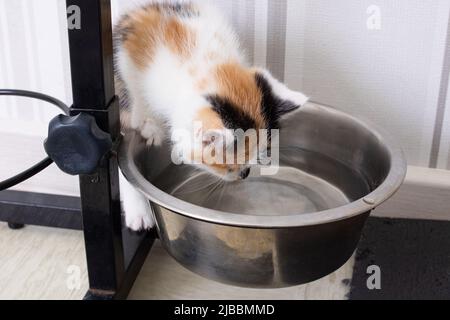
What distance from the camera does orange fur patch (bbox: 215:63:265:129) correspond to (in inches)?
36.3

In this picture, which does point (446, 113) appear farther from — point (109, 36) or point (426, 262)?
point (109, 36)

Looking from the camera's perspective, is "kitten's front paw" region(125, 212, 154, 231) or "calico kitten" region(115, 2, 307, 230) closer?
"calico kitten" region(115, 2, 307, 230)

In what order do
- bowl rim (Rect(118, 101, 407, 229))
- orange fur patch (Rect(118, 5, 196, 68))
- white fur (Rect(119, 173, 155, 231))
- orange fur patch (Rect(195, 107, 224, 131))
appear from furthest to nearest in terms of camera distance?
1. white fur (Rect(119, 173, 155, 231))
2. orange fur patch (Rect(118, 5, 196, 68))
3. orange fur patch (Rect(195, 107, 224, 131))
4. bowl rim (Rect(118, 101, 407, 229))

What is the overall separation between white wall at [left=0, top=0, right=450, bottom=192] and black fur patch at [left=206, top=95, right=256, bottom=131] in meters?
0.31

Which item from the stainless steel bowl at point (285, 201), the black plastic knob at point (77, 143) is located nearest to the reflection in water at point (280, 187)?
the stainless steel bowl at point (285, 201)

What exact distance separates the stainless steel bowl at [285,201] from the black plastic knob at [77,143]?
72 millimetres

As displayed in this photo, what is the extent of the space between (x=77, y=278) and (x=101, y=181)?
0.30 metres

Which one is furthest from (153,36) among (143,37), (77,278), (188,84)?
(77,278)

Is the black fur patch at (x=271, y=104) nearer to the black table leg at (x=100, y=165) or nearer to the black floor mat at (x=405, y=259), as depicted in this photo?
the black table leg at (x=100, y=165)

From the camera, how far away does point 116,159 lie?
2.92 feet

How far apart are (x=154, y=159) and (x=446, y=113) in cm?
61

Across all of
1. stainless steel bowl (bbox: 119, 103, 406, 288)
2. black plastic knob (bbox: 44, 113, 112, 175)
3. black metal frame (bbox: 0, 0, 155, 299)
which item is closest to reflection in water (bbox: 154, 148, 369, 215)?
stainless steel bowl (bbox: 119, 103, 406, 288)

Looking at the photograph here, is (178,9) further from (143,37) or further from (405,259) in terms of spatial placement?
(405,259)

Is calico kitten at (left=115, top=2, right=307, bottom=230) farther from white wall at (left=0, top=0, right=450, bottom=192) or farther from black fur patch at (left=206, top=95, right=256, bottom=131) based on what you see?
white wall at (left=0, top=0, right=450, bottom=192)
